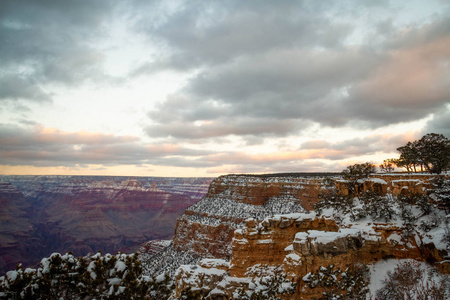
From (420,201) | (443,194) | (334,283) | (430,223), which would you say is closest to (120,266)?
(334,283)

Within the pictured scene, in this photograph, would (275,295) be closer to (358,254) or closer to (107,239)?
(358,254)

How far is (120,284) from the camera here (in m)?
11.9

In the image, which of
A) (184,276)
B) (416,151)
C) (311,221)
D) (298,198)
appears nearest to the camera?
(184,276)

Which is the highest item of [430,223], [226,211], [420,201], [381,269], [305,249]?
[420,201]

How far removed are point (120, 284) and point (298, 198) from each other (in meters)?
83.1

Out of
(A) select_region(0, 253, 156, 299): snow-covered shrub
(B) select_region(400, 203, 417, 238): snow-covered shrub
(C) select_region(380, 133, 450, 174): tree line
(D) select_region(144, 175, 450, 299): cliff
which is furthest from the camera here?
(C) select_region(380, 133, 450, 174): tree line

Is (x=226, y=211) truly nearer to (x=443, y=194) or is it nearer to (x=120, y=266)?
(x=443, y=194)

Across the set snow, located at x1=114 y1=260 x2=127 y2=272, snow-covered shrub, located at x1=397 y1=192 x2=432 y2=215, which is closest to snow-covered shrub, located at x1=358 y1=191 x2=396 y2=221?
snow-covered shrub, located at x1=397 y1=192 x2=432 y2=215

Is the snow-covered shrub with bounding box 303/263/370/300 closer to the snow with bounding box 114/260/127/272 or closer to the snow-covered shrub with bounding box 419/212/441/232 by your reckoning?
the snow with bounding box 114/260/127/272

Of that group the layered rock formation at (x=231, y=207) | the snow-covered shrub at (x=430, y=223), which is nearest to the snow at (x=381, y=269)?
the snow-covered shrub at (x=430, y=223)

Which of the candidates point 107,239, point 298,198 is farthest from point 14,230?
point 298,198

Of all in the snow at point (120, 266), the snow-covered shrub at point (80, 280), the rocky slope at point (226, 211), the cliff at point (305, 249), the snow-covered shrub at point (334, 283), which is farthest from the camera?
the rocky slope at point (226, 211)

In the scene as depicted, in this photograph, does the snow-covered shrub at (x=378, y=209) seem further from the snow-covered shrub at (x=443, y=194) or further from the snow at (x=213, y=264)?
the snow at (x=213, y=264)

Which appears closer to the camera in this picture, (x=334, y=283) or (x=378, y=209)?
(x=334, y=283)
